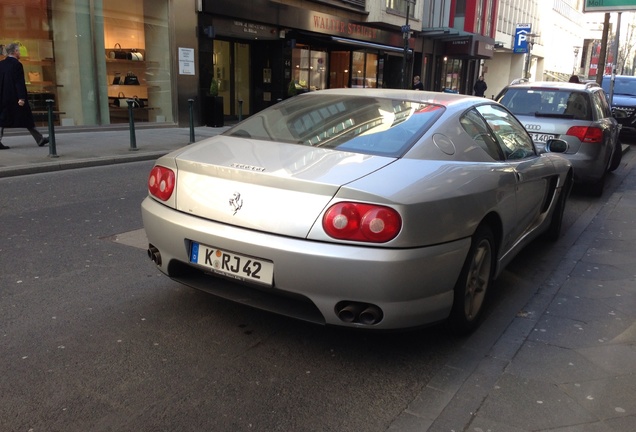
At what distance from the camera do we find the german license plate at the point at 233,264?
3000mm

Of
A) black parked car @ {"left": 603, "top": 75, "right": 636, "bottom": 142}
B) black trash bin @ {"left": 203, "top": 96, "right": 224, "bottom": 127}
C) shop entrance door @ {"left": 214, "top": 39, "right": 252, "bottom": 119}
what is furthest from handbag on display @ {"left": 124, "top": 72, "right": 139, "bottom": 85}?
black parked car @ {"left": 603, "top": 75, "right": 636, "bottom": 142}

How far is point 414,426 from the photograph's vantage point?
8.83ft

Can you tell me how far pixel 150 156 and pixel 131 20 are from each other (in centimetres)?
655

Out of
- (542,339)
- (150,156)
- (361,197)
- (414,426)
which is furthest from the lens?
(150,156)

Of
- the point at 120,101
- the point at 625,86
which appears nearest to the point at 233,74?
the point at 120,101

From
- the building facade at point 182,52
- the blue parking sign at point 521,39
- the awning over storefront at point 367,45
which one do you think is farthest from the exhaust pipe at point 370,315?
the blue parking sign at point 521,39

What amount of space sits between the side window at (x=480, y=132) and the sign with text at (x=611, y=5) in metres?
14.5

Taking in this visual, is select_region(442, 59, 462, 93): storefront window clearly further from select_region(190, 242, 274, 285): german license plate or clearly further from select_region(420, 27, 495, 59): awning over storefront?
select_region(190, 242, 274, 285): german license plate

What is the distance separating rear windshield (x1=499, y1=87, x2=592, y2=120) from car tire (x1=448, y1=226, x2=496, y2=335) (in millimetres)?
5139

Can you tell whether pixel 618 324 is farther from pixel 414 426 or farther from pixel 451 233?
pixel 414 426

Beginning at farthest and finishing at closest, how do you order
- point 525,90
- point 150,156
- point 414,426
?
point 150,156 < point 525,90 < point 414,426

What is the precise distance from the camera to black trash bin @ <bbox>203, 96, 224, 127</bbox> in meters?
16.9

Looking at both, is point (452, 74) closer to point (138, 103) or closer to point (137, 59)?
point (137, 59)

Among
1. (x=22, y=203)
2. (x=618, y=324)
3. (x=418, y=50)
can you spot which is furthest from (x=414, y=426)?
(x=418, y=50)
